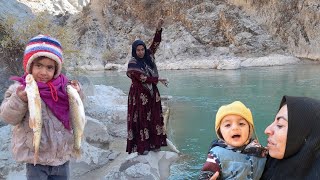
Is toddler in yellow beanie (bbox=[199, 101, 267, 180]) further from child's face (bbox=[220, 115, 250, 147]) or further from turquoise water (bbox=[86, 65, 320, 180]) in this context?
turquoise water (bbox=[86, 65, 320, 180])

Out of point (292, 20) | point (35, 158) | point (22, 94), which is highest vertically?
point (292, 20)

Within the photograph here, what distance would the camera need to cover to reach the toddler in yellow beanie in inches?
65.4

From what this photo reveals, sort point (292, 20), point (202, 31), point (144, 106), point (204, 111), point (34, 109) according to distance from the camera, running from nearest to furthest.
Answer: point (34, 109) < point (144, 106) < point (204, 111) < point (292, 20) < point (202, 31)

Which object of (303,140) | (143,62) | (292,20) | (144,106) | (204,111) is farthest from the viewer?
(292,20)

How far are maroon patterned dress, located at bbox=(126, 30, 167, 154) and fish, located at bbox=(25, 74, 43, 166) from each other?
1922 mm

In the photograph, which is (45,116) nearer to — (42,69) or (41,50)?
(42,69)

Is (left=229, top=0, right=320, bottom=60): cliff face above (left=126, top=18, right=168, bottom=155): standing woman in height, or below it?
above

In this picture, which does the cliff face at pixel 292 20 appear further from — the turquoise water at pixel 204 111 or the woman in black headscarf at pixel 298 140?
the woman in black headscarf at pixel 298 140

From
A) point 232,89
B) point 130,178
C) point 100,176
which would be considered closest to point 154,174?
point 130,178

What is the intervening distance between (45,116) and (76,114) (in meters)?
0.18

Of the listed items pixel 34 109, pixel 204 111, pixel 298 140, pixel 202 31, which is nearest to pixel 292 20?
pixel 202 31

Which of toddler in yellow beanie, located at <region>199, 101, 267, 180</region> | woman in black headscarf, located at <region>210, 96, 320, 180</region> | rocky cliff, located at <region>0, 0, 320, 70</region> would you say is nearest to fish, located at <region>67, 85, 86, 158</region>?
toddler in yellow beanie, located at <region>199, 101, 267, 180</region>

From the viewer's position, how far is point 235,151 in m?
1.72

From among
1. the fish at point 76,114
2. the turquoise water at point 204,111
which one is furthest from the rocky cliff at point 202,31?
the fish at point 76,114
